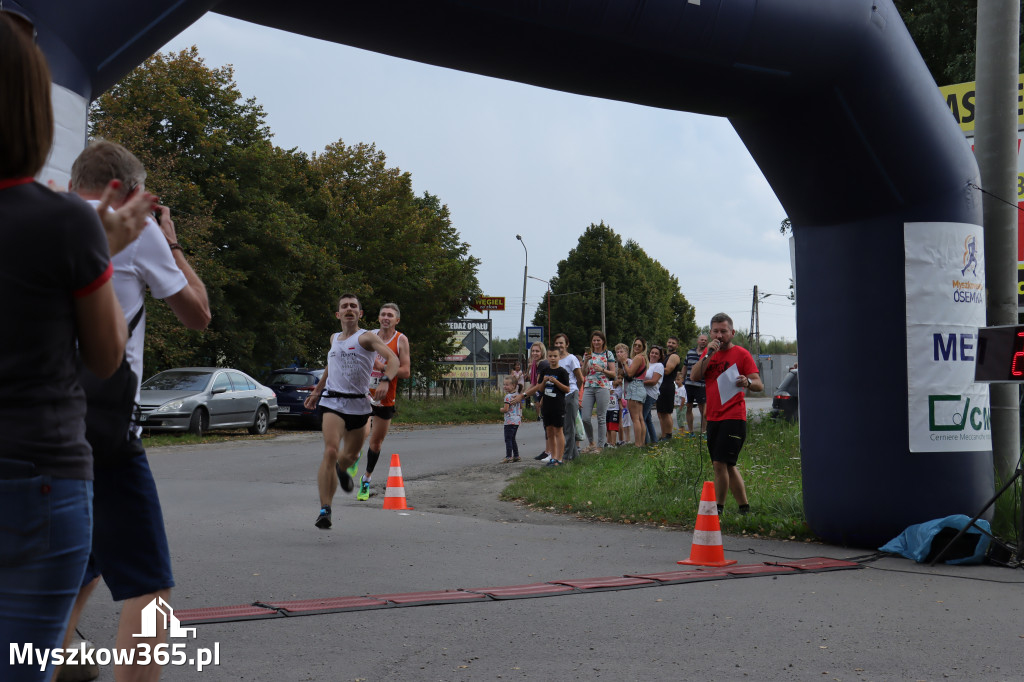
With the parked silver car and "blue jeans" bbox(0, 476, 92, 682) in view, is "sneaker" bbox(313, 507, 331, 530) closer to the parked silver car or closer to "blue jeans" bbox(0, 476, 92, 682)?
"blue jeans" bbox(0, 476, 92, 682)

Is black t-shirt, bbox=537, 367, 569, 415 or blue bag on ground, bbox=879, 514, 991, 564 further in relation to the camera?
black t-shirt, bbox=537, 367, 569, 415

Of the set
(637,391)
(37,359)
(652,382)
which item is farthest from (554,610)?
(652,382)

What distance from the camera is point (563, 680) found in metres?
4.31

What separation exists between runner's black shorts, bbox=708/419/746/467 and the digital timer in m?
2.30

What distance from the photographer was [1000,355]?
24.3 ft

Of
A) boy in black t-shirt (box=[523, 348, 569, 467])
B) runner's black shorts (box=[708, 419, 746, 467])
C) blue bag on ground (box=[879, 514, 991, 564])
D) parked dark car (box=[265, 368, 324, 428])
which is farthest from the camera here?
parked dark car (box=[265, 368, 324, 428])

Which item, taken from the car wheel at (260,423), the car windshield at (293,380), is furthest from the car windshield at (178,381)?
the car windshield at (293,380)

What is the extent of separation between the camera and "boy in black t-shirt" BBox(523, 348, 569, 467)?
49.8ft

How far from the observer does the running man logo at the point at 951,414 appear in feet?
26.1

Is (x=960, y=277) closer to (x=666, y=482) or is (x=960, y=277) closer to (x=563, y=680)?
(x=666, y=482)

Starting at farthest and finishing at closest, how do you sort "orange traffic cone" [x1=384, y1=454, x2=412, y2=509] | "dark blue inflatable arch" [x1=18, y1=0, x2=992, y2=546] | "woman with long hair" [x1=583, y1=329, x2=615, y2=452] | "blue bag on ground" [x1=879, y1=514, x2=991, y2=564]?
1. "woman with long hair" [x1=583, y1=329, x2=615, y2=452]
2. "orange traffic cone" [x1=384, y1=454, x2=412, y2=509]
3. "blue bag on ground" [x1=879, y1=514, x2=991, y2=564]
4. "dark blue inflatable arch" [x1=18, y1=0, x2=992, y2=546]

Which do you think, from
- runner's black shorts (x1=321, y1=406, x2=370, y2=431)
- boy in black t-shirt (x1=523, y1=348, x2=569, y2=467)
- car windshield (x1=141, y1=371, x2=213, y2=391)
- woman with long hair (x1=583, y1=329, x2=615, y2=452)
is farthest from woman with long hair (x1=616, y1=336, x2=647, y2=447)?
car windshield (x1=141, y1=371, x2=213, y2=391)

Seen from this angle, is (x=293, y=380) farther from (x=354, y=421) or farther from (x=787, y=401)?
(x=354, y=421)

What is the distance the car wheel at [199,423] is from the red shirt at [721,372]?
14.7 metres
